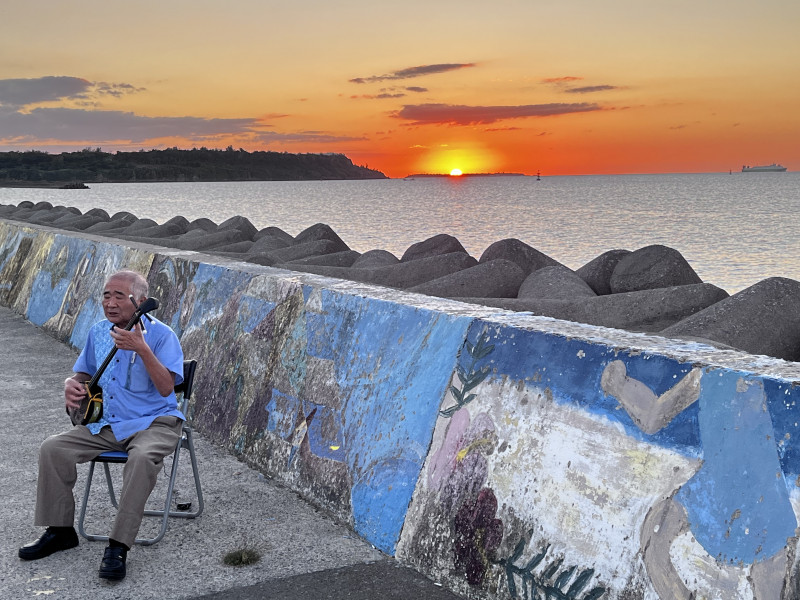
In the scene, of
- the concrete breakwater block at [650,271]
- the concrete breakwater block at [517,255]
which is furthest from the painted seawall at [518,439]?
the concrete breakwater block at [517,255]

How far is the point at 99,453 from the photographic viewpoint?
4297mm

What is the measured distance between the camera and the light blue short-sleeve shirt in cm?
438

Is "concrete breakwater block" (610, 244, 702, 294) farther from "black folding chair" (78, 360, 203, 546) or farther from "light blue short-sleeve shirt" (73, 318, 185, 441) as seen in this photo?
"light blue short-sleeve shirt" (73, 318, 185, 441)

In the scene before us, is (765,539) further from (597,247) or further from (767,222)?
(767,222)

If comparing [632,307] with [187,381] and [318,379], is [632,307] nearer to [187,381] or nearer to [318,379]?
[318,379]

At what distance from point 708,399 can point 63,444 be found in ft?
9.59

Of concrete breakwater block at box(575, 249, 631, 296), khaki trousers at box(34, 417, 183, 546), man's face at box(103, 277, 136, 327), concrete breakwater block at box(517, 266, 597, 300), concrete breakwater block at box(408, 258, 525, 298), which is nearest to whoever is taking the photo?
khaki trousers at box(34, 417, 183, 546)

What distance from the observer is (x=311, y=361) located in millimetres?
5066

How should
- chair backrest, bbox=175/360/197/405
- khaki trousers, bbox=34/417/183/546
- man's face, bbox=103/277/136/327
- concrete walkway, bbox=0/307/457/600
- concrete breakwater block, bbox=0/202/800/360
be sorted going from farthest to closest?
concrete breakwater block, bbox=0/202/800/360, chair backrest, bbox=175/360/197/405, man's face, bbox=103/277/136/327, khaki trousers, bbox=34/417/183/546, concrete walkway, bbox=0/307/457/600

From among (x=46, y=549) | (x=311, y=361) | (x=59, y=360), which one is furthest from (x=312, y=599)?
(x=59, y=360)

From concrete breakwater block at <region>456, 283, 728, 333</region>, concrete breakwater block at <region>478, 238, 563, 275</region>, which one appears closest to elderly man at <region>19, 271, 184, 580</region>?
concrete breakwater block at <region>456, 283, 728, 333</region>

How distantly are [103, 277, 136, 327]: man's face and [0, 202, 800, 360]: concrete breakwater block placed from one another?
4.37m

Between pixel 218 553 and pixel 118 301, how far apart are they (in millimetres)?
1303

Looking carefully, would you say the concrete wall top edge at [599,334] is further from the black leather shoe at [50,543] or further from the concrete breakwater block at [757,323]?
the concrete breakwater block at [757,323]
